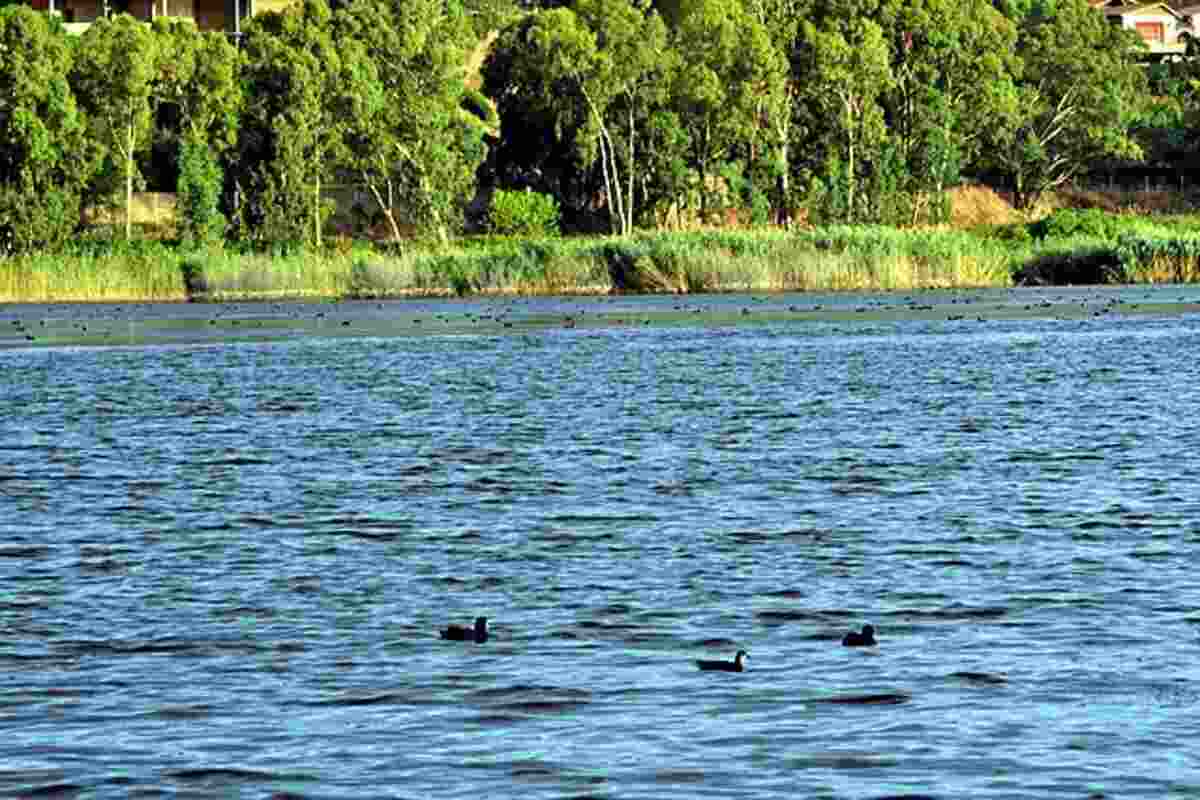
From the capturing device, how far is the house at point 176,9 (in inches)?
5374

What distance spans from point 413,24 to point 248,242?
15511mm

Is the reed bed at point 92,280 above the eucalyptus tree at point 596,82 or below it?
below

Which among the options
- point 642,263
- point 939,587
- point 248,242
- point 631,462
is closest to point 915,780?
point 939,587

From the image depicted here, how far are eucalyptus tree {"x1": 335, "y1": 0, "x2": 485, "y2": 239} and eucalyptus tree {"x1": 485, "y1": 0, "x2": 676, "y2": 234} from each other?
3132mm

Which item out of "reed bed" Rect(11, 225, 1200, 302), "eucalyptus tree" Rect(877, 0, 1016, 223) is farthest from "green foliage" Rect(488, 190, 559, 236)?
"eucalyptus tree" Rect(877, 0, 1016, 223)

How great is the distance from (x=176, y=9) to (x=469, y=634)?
125 m

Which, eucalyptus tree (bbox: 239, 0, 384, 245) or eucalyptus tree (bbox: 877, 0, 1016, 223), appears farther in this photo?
eucalyptus tree (bbox: 877, 0, 1016, 223)

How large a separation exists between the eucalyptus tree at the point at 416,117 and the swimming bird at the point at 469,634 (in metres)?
Result: 87.3

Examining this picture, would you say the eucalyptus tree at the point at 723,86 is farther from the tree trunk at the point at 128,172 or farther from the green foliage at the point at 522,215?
the tree trunk at the point at 128,172

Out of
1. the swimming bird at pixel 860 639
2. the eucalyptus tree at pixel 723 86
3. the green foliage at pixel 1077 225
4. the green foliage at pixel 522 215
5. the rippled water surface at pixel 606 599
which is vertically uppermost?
the eucalyptus tree at pixel 723 86

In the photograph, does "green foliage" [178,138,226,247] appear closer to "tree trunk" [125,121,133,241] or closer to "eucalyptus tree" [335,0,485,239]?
"tree trunk" [125,121,133,241]

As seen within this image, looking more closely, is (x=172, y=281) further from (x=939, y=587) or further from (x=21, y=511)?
(x=939, y=587)

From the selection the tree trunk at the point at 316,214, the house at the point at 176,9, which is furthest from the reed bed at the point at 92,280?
the house at the point at 176,9

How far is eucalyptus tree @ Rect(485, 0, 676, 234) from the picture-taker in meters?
112
